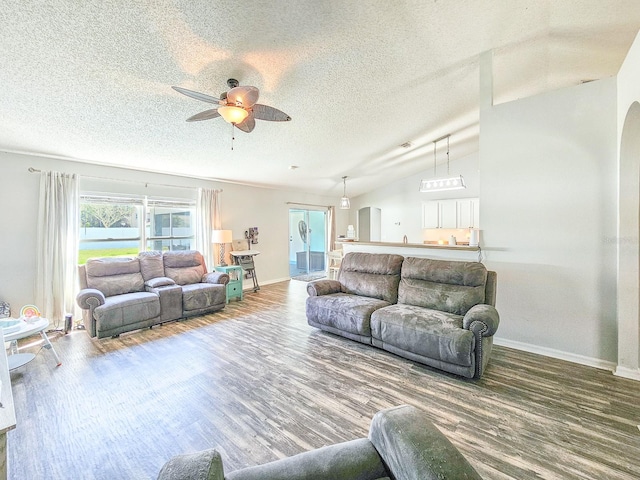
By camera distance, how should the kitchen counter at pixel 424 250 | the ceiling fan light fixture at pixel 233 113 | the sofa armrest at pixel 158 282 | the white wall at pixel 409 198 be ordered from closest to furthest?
the ceiling fan light fixture at pixel 233 113
the kitchen counter at pixel 424 250
the sofa armrest at pixel 158 282
the white wall at pixel 409 198

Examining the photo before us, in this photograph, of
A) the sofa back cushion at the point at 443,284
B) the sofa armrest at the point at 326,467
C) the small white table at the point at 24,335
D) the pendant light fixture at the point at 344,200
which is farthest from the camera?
the pendant light fixture at the point at 344,200

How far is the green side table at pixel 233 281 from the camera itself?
211 inches

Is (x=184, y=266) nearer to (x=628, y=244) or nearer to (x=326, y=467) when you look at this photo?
(x=326, y=467)

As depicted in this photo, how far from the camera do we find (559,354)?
294 cm

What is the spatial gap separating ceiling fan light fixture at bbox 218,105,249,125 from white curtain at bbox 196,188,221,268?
141 inches

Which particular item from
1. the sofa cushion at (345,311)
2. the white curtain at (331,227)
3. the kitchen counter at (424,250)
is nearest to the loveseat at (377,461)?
the sofa cushion at (345,311)

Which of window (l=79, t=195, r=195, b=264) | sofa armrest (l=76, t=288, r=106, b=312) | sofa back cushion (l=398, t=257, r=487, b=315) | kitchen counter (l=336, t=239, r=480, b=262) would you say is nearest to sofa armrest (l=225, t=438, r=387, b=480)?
sofa back cushion (l=398, t=257, r=487, b=315)

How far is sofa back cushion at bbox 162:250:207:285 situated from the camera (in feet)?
15.5

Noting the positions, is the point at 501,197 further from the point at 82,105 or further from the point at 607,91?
the point at 82,105

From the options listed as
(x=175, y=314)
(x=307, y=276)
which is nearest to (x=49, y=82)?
(x=175, y=314)

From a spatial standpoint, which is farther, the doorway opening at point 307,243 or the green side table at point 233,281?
the doorway opening at point 307,243

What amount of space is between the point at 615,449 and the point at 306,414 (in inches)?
78.9

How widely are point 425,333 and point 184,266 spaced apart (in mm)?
4216

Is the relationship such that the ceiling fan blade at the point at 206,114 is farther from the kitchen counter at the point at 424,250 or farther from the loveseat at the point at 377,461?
the kitchen counter at the point at 424,250
